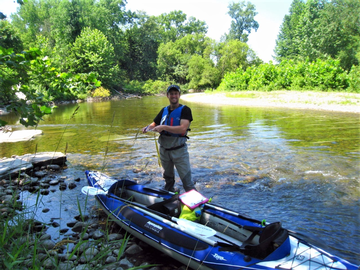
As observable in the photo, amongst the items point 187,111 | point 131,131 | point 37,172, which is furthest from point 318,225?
point 131,131

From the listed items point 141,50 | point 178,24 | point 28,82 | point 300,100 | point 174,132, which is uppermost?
point 178,24

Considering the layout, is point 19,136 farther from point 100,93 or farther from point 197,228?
point 100,93

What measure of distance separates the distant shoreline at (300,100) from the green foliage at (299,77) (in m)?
1.73

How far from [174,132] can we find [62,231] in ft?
8.10

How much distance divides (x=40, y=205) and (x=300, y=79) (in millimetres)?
25419

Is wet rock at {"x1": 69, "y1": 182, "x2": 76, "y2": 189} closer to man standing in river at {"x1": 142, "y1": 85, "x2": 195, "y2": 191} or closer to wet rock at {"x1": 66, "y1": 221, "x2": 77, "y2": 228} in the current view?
wet rock at {"x1": 66, "y1": 221, "x2": 77, "y2": 228}

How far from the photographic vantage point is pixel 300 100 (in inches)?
893

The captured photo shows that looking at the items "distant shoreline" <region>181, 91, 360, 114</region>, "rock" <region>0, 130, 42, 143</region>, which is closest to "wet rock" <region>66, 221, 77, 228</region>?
"rock" <region>0, 130, 42, 143</region>

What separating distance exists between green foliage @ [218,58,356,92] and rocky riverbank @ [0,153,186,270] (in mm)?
23062

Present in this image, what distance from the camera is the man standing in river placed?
192 inches

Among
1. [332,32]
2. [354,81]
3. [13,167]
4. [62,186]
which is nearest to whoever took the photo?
[62,186]

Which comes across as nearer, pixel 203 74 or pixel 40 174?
pixel 40 174

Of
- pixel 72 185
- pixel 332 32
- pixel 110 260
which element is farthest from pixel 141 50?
pixel 110 260

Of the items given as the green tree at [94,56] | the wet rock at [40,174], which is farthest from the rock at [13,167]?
the green tree at [94,56]
